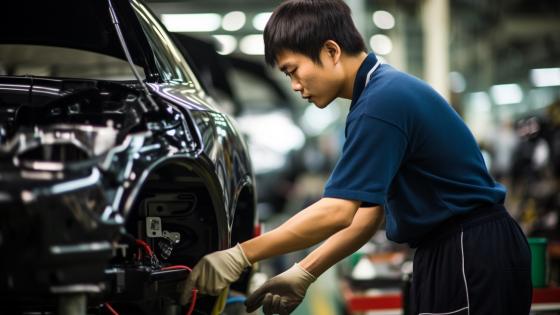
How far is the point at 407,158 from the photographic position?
2414 millimetres

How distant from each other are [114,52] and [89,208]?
1340 mm

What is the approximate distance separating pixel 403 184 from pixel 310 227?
337 mm

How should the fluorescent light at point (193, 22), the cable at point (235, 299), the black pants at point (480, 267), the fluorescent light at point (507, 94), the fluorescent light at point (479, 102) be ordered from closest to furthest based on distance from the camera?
1. the black pants at point (480, 267)
2. the cable at point (235, 299)
3. the fluorescent light at point (193, 22)
4. the fluorescent light at point (479, 102)
5. the fluorescent light at point (507, 94)

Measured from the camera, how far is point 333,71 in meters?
2.46

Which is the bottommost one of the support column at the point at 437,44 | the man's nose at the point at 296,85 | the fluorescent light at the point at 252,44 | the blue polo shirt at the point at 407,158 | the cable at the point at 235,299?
the cable at the point at 235,299

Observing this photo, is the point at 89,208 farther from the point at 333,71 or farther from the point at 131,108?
the point at 333,71

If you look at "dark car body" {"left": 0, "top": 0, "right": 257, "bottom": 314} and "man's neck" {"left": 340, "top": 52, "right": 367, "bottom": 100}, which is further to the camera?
"man's neck" {"left": 340, "top": 52, "right": 367, "bottom": 100}

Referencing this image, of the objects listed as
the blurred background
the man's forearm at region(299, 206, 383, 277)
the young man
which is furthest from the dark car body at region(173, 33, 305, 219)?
the young man

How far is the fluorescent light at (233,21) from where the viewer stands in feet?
60.5

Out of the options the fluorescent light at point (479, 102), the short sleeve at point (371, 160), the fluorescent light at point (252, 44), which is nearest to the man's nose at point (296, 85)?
the short sleeve at point (371, 160)

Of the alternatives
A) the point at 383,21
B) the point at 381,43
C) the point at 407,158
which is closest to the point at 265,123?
the point at 383,21

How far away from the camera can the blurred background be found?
6.33 metres

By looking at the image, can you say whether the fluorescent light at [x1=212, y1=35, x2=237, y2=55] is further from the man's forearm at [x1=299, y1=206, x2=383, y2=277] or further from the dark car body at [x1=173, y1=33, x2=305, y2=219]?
the man's forearm at [x1=299, y1=206, x2=383, y2=277]

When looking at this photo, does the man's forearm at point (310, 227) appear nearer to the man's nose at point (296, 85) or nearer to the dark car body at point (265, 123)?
the man's nose at point (296, 85)
